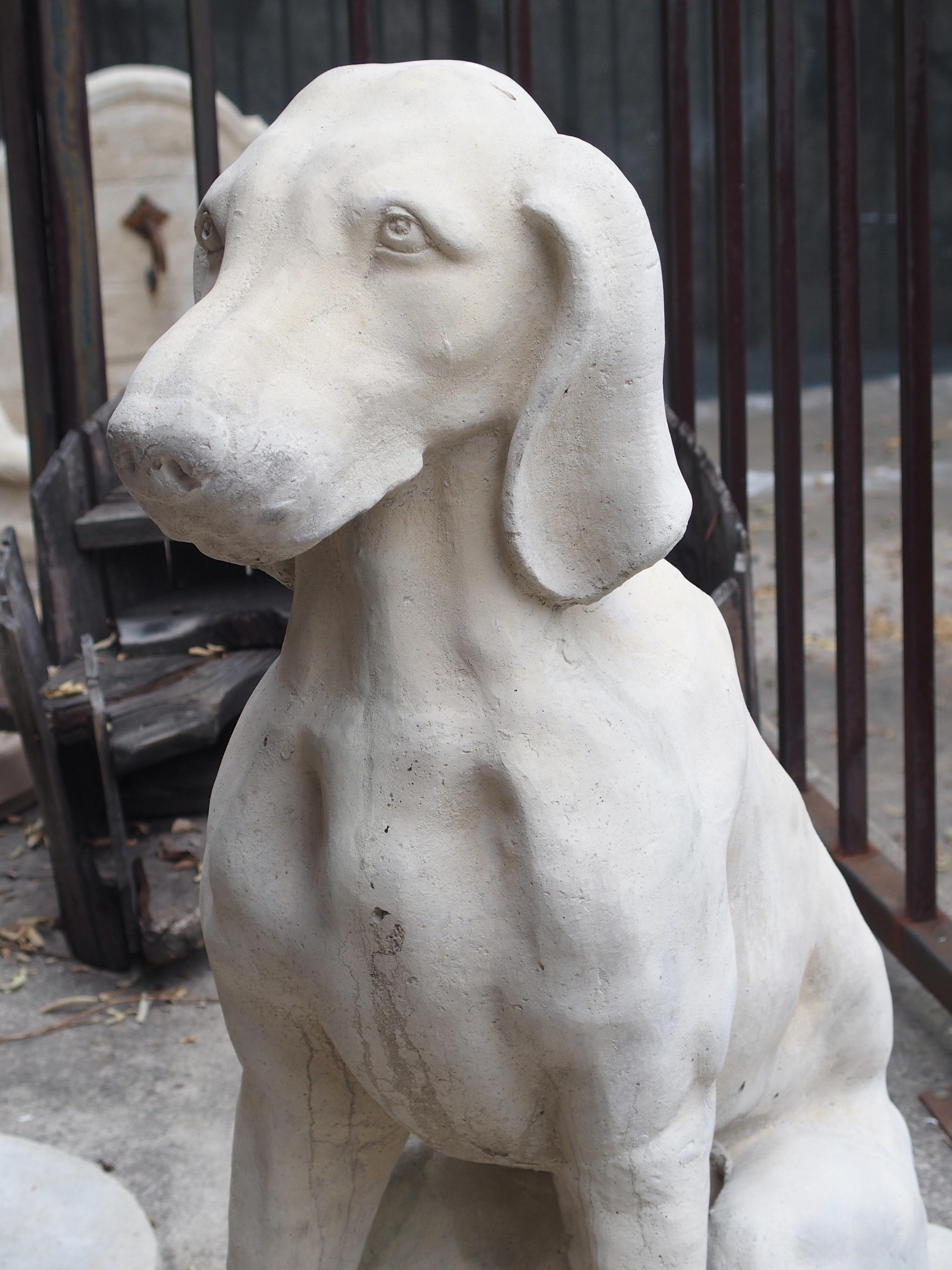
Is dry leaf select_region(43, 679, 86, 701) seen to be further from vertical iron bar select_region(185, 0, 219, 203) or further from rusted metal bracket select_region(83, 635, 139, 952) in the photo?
vertical iron bar select_region(185, 0, 219, 203)

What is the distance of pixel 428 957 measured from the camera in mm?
1090

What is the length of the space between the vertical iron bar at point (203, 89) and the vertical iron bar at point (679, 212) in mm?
758

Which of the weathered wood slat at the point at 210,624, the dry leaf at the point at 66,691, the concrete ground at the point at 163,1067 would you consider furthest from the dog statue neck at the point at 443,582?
the weathered wood slat at the point at 210,624

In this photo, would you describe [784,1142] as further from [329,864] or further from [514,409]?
[514,409]

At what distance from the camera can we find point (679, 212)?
2643 millimetres

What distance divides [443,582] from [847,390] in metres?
1.60

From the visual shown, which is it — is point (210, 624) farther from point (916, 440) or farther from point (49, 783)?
point (916, 440)

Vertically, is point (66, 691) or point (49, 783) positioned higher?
point (66, 691)

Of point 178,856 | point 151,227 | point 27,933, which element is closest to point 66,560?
point 178,856

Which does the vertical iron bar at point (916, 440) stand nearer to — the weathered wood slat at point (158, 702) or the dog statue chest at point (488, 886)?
the weathered wood slat at point (158, 702)

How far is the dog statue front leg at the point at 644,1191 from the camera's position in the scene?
45.1 inches

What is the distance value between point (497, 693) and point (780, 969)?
41 cm

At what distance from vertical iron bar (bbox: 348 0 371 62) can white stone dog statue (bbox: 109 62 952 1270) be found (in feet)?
3.75

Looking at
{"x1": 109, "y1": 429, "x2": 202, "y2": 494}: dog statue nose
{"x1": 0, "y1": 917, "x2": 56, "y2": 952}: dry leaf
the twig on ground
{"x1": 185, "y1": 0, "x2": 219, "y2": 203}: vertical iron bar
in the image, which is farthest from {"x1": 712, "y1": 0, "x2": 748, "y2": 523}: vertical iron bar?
{"x1": 109, "y1": 429, "x2": 202, "y2": 494}: dog statue nose
